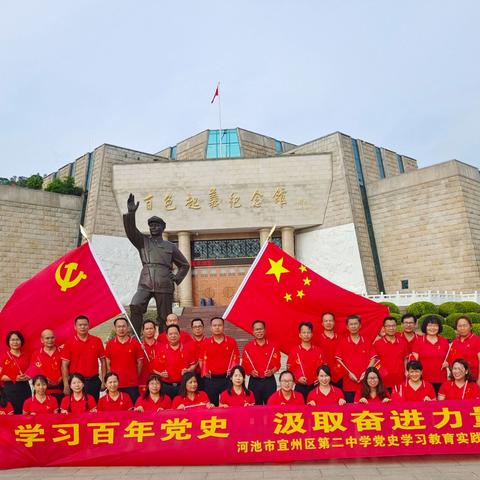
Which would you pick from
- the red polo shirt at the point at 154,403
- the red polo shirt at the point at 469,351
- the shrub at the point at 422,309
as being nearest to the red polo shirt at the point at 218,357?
the red polo shirt at the point at 154,403

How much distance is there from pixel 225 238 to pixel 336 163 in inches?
272

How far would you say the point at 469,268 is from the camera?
65.4ft

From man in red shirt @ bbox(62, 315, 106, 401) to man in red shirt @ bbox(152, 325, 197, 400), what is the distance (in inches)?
24.7

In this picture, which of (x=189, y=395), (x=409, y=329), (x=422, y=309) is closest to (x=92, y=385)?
(x=189, y=395)

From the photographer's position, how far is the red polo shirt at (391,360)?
502 cm

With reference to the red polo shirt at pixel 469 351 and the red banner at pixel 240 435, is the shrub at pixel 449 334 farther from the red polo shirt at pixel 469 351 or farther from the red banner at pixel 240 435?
the red banner at pixel 240 435

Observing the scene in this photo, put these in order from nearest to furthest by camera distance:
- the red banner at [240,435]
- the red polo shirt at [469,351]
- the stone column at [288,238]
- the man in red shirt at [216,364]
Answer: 1. the red banner at [240,435]
2. the red polo shirt at [469,351]
3. the man in red shirt at [216,364]
4. the stone column at [288,238]

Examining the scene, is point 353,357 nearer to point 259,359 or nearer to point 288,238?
point 259,359

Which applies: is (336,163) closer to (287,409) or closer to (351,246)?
(351,246)

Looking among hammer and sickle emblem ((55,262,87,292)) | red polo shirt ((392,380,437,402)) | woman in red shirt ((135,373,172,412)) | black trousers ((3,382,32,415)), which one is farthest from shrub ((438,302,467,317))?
black trousers ((3,382,32,415))

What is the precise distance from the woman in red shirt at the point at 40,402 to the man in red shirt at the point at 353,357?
2.91m

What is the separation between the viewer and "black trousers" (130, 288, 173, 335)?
258 inches

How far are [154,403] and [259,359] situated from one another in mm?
1179

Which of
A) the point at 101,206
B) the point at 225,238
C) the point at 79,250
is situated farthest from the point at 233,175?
the point at 79,250
